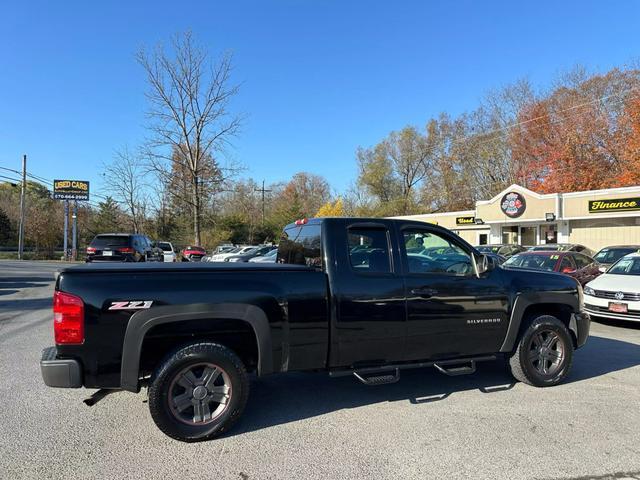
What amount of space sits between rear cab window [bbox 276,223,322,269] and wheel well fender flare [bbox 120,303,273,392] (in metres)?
0.87

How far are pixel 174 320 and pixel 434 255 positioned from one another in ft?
9.03

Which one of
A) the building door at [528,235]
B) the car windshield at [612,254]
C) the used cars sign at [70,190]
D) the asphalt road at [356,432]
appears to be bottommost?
the asphalt road at [356,432]

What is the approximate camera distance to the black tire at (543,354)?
16.8ft

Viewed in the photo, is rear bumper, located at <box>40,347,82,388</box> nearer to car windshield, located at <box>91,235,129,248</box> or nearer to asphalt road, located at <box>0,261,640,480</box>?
asphalt road, located at <box>0,261,640,480</box>

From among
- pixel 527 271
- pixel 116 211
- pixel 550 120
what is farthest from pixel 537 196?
pixel 116 211

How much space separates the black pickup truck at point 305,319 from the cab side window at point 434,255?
0.01 metres

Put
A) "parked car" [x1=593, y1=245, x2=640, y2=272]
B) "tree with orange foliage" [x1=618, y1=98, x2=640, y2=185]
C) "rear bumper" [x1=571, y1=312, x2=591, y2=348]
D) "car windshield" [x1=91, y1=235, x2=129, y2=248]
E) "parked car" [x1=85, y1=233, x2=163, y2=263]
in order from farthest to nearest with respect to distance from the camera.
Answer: "tree with orange foliage" [x1=618, y1=98, x2=640, y2=185] → "car windshield" [x1=91, y1=235, x2=129, y2=248] → "parked car" [x1=85, y1=233, x2=163, y2=263] → "parked car" [x1=593, y1=245, x2=640, y2=272] → "rear bumper" [x1=571, y1=312, x2=591, y2=348]

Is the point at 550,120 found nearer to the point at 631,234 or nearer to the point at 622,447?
the point at 631,234

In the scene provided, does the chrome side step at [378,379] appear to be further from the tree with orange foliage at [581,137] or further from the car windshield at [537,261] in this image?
the tree with orange foliage at [581,137]

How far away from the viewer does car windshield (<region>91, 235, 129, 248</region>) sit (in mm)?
15484

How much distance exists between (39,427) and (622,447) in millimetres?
5013

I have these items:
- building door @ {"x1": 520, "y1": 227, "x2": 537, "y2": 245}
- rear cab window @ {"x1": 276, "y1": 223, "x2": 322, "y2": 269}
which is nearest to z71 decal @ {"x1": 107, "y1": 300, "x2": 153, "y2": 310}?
rear cab window @ {"x1": 276, "y1": 223, "x2": 322, "y2": 269}

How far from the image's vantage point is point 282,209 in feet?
206

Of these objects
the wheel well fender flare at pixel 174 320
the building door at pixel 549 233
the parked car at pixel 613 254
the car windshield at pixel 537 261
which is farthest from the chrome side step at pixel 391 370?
the building door at pixel 549 233
